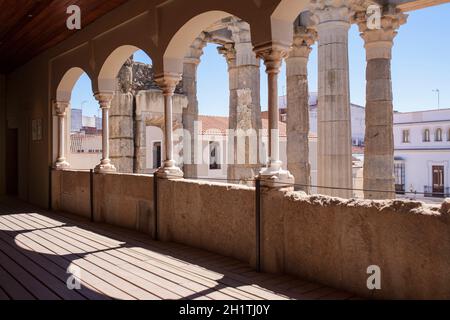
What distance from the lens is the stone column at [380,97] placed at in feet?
24.8

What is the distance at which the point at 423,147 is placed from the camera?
26.9 meters

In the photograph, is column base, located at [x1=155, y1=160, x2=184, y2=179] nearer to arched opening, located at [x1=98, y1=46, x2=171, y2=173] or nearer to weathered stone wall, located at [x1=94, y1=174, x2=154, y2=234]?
weathered stone wall, located at [x1=94, y1=174, x2=154, y2=234]

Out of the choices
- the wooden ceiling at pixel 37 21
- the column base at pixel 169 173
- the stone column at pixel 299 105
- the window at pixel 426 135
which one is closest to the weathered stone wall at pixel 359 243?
the column base at pixel 169 173

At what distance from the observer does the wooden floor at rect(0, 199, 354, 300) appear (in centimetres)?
358

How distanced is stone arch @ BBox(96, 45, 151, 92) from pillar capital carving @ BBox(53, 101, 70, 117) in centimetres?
209

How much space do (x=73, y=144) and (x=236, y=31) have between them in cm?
1724

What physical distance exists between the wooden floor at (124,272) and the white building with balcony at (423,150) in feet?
81.6

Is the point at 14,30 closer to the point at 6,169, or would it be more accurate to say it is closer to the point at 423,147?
the point at 6,169

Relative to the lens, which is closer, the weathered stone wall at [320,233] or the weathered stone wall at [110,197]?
the weathered stone wall at [320,233]

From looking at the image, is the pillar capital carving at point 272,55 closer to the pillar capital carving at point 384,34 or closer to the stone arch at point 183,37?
the stone arch at point 183,37

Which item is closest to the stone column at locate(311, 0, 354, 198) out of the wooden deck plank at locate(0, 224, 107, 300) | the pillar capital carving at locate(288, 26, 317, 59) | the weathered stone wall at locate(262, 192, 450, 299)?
the pillar capital carving at locate(288, 26, 317, 59)

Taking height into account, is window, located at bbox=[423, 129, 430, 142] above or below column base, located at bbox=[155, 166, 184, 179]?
above

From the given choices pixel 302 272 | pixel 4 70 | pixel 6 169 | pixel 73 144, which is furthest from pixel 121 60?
pixel 73 144

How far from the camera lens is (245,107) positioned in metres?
9.36
